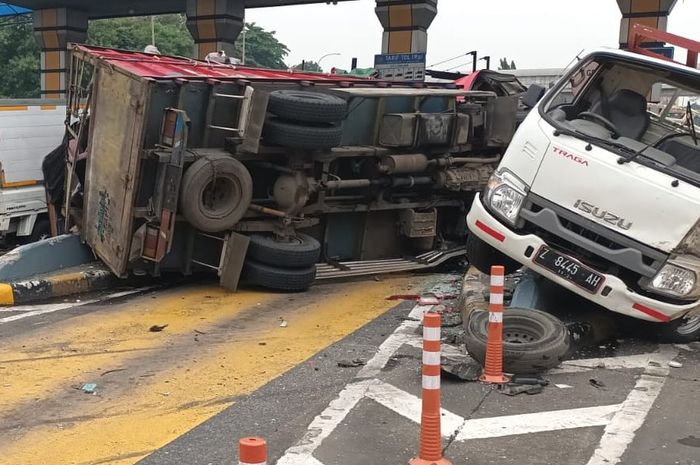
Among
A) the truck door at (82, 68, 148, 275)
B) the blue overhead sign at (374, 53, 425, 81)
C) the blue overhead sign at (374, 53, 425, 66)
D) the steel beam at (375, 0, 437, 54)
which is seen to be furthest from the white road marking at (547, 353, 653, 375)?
the steel beam at (375, 0, 437, 54)

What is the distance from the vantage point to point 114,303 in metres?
7.96

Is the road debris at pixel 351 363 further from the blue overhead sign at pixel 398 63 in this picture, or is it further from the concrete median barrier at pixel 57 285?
the blue overhead sign at pixel 398 63

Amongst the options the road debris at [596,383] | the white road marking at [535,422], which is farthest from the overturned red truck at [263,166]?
the white road marking at [535,422]

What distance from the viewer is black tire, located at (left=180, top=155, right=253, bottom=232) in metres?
7.84

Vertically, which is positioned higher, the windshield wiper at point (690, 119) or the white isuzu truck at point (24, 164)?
the windshield wiper at point (690, 119)

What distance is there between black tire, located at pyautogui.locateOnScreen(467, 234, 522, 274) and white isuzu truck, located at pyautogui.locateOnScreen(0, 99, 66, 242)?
7721mm

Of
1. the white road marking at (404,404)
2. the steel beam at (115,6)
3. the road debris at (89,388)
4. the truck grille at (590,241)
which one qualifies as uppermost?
the steel beam at (115,6)

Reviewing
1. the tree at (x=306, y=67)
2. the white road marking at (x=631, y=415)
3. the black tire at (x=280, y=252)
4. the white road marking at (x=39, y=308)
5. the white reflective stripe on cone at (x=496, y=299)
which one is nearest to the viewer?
the white road marking at (x=631, y=415)

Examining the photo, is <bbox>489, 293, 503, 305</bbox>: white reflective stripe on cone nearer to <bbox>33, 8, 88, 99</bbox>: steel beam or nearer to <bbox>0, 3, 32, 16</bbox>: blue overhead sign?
<bbox>33, 8, 88, 99</bbox>: steel beam

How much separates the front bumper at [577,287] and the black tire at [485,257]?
0.40m

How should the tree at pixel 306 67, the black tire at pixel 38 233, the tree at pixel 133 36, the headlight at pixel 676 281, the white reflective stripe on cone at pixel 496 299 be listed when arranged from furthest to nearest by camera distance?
the tree at pixel 133 36
the tree at pixel 306 67
the black tire at pixel 38 233
the headlight at pixel 676 281
the white reflective stripe on cone at pixel 496 299

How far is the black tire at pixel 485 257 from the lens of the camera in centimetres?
699

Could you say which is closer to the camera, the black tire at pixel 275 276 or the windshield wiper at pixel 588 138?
the windshield wiper at pixel 588 138

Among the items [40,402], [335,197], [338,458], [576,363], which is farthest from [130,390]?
[335,197]
